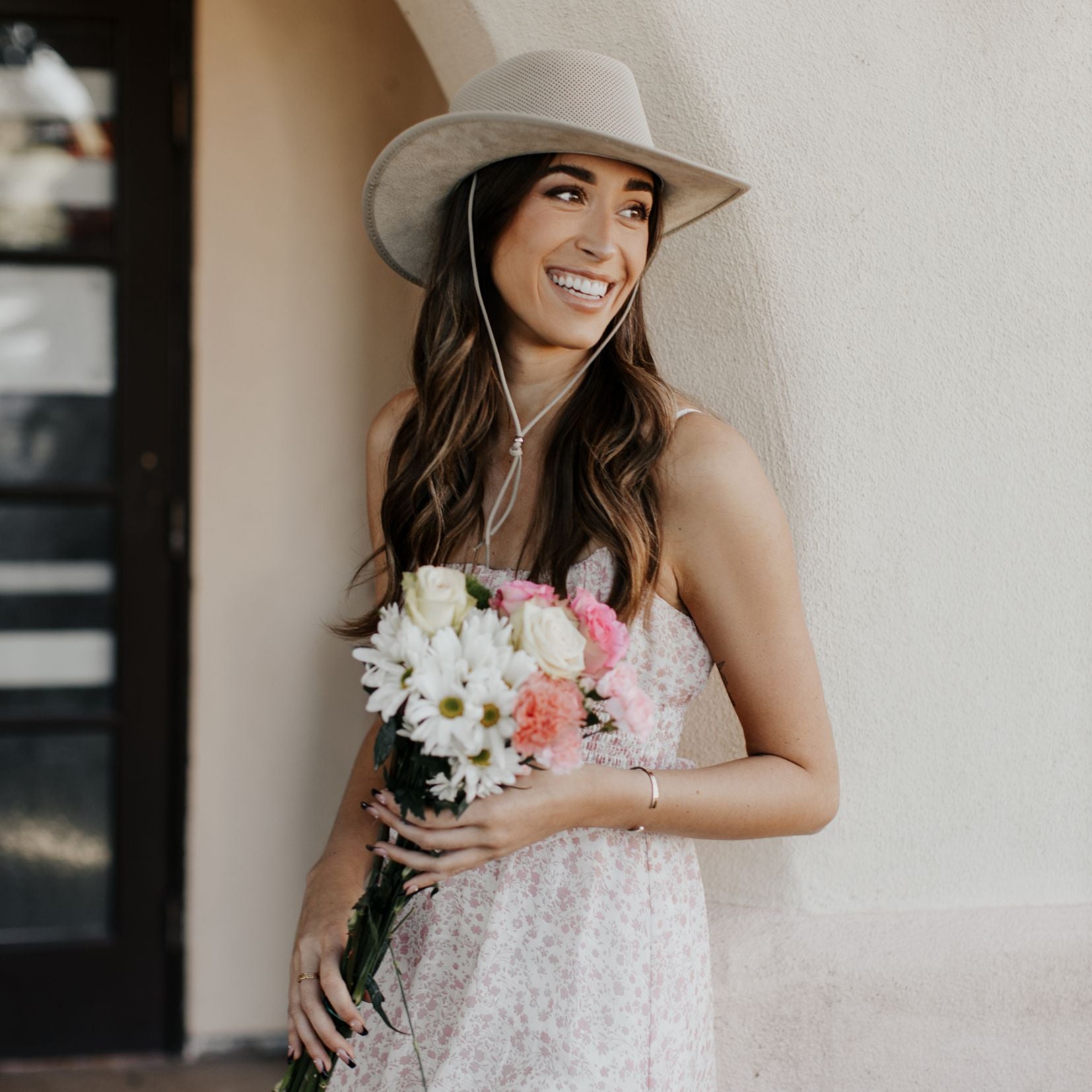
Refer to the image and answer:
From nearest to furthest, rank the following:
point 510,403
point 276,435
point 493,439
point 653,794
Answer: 1. point 653,794
2. point 510,403
3. point 493,439
4. point 276,435

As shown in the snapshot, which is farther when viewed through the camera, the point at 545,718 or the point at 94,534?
the point at 94,534

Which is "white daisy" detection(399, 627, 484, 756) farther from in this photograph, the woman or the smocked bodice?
the smocked bodice

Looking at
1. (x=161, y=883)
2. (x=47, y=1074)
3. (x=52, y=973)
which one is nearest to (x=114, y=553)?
(x=161, y=883)

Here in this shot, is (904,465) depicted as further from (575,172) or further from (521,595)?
(521,595)

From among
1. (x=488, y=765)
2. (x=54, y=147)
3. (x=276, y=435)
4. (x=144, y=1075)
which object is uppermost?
(x=54, y=147)

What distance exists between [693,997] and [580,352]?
980mm

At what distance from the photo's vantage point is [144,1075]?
3.00 metres

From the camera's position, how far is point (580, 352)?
68.5 inches

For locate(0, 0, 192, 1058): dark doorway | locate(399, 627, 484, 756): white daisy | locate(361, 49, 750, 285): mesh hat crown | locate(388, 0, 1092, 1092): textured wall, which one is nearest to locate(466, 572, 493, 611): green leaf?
locate(399, 627, 484, 756): white daisy

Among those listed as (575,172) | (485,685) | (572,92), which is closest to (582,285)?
(575,172)

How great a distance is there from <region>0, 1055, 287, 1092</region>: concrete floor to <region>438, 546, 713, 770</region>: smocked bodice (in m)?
1.96

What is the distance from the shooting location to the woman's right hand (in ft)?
4.57

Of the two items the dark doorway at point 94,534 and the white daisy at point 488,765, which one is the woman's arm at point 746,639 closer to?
the white daisy at point 488,765

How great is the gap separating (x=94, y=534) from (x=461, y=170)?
185cm
